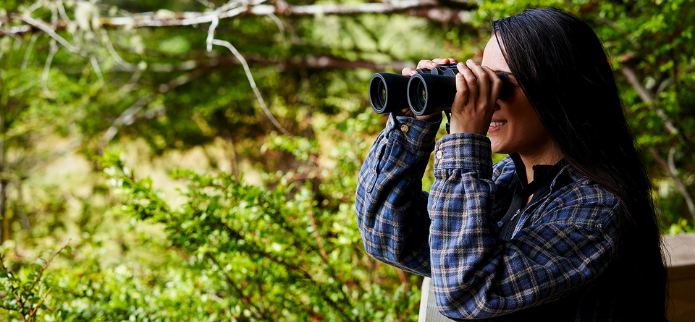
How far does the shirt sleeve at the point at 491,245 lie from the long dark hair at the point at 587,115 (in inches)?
3.3

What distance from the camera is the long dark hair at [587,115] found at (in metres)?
1.08

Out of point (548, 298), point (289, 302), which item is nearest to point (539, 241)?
point (548, 298)

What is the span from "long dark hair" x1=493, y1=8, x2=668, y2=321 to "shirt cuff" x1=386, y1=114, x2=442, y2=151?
8.3 inches

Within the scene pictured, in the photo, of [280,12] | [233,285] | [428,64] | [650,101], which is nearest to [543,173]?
[428,64]

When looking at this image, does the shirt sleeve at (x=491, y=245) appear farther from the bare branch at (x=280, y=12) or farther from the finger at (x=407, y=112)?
the bare branch at (x=280, y=12)

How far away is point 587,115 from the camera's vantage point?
1113 millimetres

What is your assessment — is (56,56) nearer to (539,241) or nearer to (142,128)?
(142,128)

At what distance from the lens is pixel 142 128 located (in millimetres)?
7336

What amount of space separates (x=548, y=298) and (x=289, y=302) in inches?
49.9

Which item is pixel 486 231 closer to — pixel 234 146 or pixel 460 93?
pixel 460 93

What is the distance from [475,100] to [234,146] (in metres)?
7.16

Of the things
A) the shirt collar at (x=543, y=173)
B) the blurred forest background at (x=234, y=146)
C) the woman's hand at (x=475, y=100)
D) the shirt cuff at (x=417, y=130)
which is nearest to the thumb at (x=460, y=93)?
the woman's hand at (x=475, y=100)

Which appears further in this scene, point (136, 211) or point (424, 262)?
point (136, 211)

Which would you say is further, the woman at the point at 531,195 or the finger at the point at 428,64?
the finger at the point at 428,64
